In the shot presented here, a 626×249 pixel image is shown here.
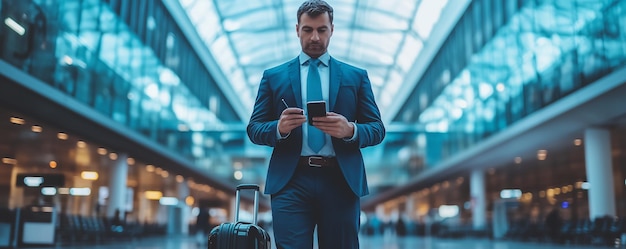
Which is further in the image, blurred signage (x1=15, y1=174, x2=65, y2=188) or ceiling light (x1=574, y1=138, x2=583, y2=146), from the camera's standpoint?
ceiling light (x1=574, y1=138, x2=583, y2=146)

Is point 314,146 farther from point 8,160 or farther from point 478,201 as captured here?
point 478,201

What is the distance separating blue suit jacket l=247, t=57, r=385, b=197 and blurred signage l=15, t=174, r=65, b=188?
763 inches

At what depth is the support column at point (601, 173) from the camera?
25.0 meters

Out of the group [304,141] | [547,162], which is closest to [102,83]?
[304,141]

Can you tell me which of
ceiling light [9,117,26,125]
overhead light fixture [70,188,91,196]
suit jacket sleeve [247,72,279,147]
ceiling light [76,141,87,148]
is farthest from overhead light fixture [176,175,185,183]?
suit jacket sleeve [247,72,279,147]

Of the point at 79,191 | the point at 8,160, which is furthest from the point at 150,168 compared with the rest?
the point at 8,160

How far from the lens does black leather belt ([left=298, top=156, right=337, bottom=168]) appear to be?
3039 millimetres

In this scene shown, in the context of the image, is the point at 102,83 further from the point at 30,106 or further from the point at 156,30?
the point at 156,30

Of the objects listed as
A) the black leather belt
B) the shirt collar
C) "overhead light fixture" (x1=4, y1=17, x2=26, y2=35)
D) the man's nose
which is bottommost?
the black leather belt

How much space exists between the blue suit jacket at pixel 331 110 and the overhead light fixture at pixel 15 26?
15.0 meters

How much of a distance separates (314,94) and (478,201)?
39715 millimetres

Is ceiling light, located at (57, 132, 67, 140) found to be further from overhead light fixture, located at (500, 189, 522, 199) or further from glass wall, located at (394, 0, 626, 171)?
overhead light fixture, located at (500, 189, 522, 199)

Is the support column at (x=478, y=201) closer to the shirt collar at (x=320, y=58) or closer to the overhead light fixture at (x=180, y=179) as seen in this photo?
the overhead light fixture at (x=180, y=179)

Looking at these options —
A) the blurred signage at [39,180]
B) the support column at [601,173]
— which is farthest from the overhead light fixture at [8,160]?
the support column at [601,173]
